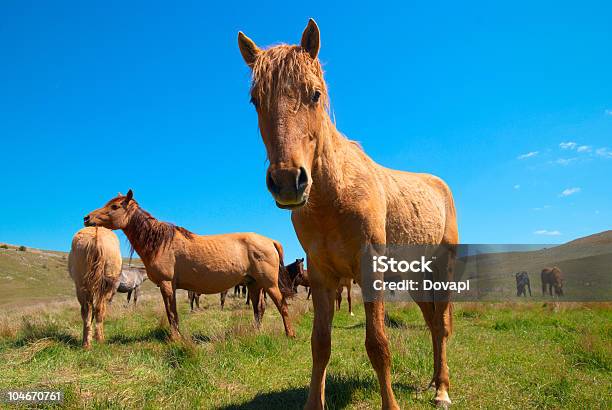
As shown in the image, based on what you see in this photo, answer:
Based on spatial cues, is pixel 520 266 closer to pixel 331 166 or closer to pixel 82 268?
pixel 331 166

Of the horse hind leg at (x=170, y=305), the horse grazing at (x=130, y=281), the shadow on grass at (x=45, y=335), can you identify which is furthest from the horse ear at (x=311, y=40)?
the horse grazing at (x=130, y=281)

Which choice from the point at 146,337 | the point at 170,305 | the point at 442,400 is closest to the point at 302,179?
the point at 442,400

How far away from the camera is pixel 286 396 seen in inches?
142

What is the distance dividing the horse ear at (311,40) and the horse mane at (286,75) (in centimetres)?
5

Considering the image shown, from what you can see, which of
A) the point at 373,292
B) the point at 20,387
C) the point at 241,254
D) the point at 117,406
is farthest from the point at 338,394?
the point at 241,254

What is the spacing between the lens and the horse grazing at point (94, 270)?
727cm

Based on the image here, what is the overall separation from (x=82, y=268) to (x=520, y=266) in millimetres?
8345

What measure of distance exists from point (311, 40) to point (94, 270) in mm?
6870

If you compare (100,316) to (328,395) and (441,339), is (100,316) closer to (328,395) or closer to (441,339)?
(328,395)

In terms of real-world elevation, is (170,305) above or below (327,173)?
below

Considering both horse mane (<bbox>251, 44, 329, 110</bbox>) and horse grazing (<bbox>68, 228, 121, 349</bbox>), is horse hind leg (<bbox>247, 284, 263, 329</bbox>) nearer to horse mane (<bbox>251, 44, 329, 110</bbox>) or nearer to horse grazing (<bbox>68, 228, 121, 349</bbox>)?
horse grazing (<bbox>68, 228, 121, 349</bbox>)

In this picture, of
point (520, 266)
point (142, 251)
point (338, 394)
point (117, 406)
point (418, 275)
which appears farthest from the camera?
point (142, 251)

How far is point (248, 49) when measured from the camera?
294 cm

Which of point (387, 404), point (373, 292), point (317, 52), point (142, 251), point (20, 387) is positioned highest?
point (317, 52)
